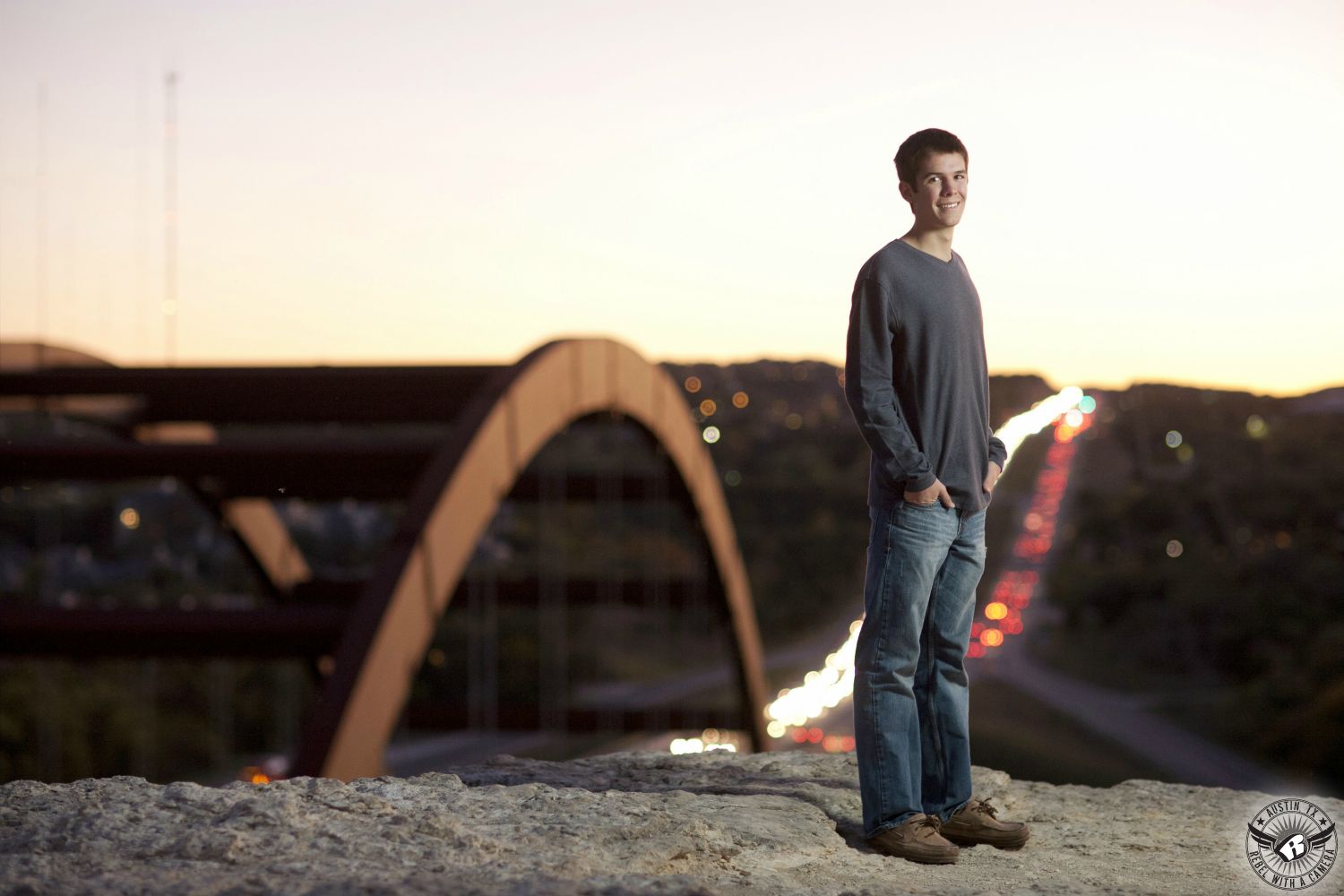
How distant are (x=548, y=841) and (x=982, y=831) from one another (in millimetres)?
1466

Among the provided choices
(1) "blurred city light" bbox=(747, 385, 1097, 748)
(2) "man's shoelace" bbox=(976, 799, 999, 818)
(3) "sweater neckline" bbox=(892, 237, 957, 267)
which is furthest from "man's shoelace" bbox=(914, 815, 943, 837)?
(3) "sweater neckline" bbox=(892, 237, 957, 267)

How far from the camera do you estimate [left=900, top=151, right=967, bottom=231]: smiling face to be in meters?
4.41

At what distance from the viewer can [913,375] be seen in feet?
14.6

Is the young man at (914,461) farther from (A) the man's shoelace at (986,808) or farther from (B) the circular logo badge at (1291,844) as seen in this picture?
(B) the circular logo badge at (1291,844)

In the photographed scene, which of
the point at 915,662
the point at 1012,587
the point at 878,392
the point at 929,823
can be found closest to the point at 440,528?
the point at 929,823

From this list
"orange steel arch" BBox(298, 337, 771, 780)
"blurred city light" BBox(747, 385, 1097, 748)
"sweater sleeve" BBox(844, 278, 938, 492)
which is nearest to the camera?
"sweater sleeve" BBox(844, 278, 938, 492)

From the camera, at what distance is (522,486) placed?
21109mm

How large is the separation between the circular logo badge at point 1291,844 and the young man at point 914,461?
114 cm

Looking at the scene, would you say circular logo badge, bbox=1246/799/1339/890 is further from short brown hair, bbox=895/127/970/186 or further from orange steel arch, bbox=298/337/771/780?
orange steel arch, bbox=298/337/771/780

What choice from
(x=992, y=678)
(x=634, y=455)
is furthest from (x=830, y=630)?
(x=634, y=455)

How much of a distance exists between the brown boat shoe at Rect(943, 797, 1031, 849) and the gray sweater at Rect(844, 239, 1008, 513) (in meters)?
1.08

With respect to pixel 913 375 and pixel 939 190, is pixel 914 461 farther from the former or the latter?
pixel 939 190

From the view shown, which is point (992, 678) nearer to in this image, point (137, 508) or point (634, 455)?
point (137, 508)

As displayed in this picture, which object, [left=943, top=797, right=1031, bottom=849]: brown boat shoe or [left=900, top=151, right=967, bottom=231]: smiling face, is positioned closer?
[left=900, top=151, right=967, bottom=231]: smiling face
